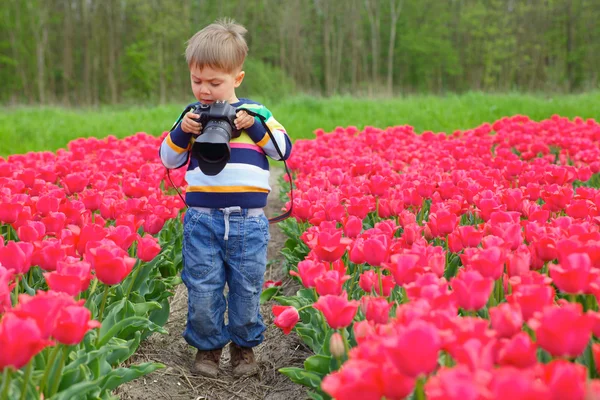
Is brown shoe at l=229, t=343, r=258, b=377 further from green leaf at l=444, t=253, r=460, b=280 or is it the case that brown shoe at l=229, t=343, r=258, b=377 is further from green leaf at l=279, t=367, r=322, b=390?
green leaf at l=444, t=253, r=460, b=280

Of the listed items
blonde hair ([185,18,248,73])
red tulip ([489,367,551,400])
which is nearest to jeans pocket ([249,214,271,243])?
blonde hair ([185,18,248,73])

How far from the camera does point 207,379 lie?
8.95 feet

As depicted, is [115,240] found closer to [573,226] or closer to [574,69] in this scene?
[573,226]

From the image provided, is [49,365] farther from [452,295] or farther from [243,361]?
[243,361]

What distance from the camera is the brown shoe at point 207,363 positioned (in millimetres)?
2730

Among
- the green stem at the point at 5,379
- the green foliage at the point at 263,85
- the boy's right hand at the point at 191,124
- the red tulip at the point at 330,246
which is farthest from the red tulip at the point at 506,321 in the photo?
the green foliage at the point at 263,85

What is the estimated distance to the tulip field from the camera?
1143 millimetres

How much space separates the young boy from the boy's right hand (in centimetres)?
3

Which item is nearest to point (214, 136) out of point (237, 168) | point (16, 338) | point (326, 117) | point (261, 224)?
point (237, 168)

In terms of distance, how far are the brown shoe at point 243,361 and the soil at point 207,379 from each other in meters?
0.03

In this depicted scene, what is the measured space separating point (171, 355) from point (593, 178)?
3.43m

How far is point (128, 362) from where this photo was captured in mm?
2646

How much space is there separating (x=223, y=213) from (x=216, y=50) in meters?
0.68

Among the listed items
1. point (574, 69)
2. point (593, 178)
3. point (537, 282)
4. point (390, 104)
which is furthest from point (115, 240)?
point (574, 69)
